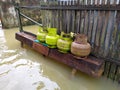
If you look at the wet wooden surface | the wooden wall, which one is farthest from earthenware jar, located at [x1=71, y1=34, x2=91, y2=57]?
the wooden wall

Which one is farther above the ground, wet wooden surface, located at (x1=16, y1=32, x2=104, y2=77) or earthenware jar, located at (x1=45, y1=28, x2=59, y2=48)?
earthenware jar, located at (x1=45, y1=28, x2=59, y2=48)

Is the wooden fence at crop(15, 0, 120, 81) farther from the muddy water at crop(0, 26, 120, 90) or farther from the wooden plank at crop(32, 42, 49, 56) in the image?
the wooden plank at crop(32, 42, 49, 56)

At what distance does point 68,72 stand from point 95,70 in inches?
29.4

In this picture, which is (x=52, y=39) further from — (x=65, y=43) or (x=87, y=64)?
(x=87, y=64)

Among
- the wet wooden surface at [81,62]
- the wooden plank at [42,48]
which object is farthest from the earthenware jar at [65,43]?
the wooden plank at [42,48]

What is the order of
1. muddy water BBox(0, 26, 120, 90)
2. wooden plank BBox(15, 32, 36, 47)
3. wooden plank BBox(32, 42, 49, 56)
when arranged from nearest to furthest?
muddy water BBox(0, 26, 120, 90), wooden plank BBox(32, 42, 49, 56), wooden plank BBox(15, 32, 36, 47)

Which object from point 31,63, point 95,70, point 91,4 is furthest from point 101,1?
point 31,63

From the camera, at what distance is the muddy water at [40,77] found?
229cm

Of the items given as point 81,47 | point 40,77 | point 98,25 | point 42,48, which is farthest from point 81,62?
point 42,48

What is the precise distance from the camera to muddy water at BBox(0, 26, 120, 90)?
7.51ft

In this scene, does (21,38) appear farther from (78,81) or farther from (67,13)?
(78,81)

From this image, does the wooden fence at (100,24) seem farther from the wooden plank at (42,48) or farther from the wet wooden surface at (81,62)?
the wooden plank at (42,48)

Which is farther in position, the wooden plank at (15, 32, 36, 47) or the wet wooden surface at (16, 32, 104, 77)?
the wooden plank at (15, 32, 36, 47)

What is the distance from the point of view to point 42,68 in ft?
9.46
